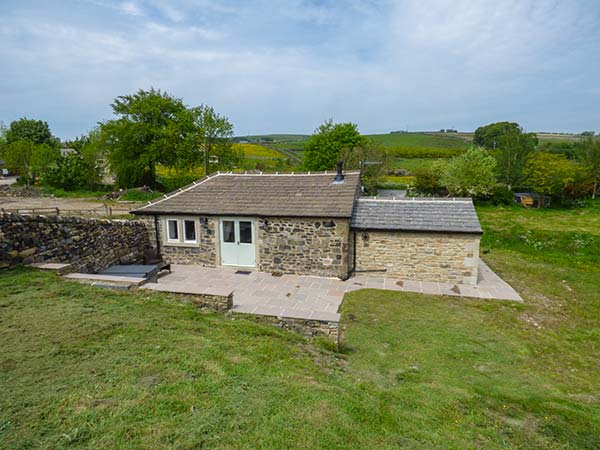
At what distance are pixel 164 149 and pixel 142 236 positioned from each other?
2435cm

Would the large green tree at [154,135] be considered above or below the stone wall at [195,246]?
above

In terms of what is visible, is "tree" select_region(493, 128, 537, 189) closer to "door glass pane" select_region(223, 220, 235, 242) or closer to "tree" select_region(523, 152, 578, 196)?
"tree" select_region(523, 152, 578, 196)

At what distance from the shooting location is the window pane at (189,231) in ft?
45.7

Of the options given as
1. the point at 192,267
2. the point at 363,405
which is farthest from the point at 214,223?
the point at 363,405

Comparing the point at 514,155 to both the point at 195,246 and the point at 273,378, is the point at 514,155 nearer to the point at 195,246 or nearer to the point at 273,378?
the point at 195,246

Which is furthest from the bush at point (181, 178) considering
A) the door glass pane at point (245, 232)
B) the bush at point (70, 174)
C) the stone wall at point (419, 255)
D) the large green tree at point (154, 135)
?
the stone wall at point (419, 255)

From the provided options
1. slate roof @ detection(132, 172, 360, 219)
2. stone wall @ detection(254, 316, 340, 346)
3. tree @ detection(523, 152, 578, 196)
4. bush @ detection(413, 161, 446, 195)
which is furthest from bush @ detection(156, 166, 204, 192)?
tree @ detection(523, 152, 578, 196)

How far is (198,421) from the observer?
367 centimetres

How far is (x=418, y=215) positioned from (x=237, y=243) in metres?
7.03

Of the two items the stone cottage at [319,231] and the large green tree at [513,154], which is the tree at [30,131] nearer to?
the stone cottage at [319,231]

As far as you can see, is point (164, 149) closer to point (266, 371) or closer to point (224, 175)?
point (224, 175)

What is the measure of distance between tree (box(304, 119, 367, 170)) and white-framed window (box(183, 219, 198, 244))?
29493 mm

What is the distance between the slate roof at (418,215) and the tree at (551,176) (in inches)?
1010

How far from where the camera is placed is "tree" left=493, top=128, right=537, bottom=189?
35.7 m
